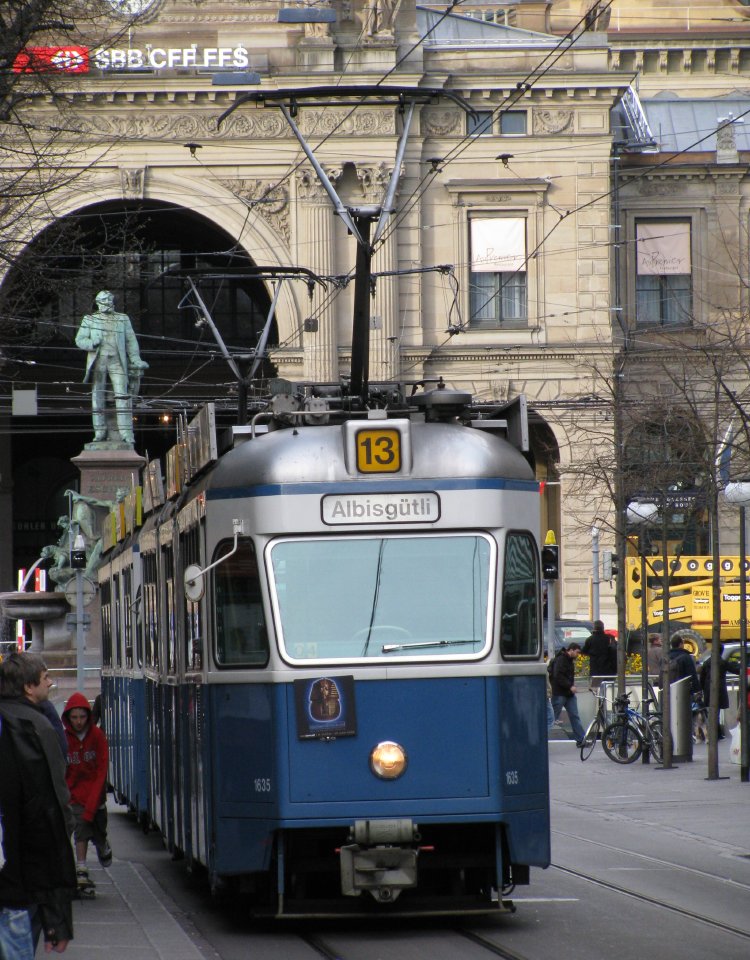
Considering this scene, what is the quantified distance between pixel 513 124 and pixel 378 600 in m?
40.6

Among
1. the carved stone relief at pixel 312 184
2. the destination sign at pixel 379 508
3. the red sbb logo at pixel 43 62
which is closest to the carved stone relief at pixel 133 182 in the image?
the carved stone relief at pixel 312 184

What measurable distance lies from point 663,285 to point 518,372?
6009mm

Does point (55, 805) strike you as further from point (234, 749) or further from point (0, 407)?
point (0, 407)

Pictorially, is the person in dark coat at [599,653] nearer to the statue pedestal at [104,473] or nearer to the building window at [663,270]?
the statue pedestal at [104,473]

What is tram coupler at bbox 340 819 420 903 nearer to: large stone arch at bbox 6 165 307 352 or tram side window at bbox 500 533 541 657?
tram side window at bbox 500 533 541 657

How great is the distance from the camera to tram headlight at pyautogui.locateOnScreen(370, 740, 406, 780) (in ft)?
32.1

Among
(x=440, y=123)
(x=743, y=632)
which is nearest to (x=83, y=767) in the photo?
(x=743, y=632)

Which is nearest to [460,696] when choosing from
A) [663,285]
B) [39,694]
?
[39,694]

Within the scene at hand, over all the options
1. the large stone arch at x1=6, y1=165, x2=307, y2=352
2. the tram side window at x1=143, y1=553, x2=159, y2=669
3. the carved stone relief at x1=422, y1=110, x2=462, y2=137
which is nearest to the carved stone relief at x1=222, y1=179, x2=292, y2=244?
the large stone arch at x1=6, y1=165, x2=307, y2=352

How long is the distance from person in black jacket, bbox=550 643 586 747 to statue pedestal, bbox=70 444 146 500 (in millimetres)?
11220

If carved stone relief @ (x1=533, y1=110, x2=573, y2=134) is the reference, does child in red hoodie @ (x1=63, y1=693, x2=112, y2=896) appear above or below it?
below

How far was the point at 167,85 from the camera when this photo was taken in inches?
1847

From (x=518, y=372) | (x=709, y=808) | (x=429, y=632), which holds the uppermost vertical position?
(x=518, y=372)

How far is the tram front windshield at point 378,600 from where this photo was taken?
9961 millimetres
